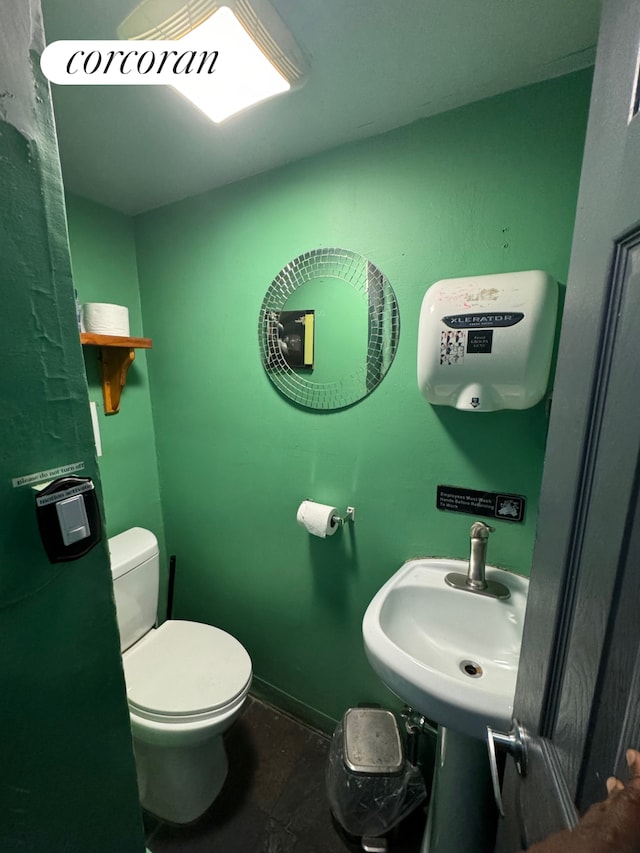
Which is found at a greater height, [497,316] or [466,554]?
[497,316]

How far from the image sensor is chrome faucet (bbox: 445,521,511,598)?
3.06ft

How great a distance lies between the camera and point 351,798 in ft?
3.35

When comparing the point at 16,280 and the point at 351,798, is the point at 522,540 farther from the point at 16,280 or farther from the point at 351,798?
the point at 16,280

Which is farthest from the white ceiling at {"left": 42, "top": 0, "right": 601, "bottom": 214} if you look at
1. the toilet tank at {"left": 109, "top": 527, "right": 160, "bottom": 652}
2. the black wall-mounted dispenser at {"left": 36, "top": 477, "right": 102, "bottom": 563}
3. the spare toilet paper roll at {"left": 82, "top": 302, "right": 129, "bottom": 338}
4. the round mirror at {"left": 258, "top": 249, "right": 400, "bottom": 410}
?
the toilet tank at {"left": 109, "top": 527, "right": 160, "bottom": 652}

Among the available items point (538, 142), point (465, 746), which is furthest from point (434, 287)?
point (465, 746)

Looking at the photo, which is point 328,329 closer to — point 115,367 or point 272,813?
point 115,367

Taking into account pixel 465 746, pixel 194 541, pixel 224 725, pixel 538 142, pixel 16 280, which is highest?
pixel 538 142

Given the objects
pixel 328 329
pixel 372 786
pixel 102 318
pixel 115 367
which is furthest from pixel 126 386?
pixel 372 786

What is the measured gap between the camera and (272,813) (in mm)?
1126

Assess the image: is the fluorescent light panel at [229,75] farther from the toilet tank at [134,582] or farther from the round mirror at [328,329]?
the toilet tank at [134,582]

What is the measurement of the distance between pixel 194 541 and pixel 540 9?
6.57ft

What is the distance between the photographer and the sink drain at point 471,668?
2.98 feet

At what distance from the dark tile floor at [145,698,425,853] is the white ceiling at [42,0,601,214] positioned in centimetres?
220

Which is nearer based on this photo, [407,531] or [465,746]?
[465,746]
